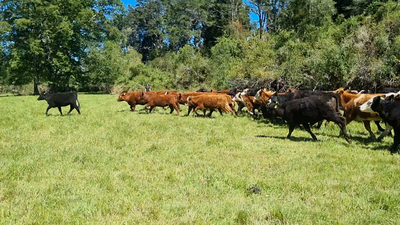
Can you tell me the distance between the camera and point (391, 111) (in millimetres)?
8102

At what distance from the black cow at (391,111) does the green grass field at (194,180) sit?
1.36ft

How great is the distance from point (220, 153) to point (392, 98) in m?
5.39

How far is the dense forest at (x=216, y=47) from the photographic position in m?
18.5

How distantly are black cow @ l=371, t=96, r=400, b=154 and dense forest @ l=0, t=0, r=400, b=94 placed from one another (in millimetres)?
9442

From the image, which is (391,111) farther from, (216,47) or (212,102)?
(216,47)

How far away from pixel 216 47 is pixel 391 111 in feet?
110

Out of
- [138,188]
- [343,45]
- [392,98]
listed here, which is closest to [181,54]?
[343,45]

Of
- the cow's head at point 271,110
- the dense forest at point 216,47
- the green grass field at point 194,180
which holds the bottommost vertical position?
the green grass field at point 194,180

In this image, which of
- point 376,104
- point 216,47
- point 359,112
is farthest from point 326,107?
point 216,47

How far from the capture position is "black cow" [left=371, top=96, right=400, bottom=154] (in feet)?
25.6

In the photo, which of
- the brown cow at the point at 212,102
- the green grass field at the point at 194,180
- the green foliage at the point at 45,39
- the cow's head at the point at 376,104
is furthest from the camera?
the green foliage at the point at 45,39

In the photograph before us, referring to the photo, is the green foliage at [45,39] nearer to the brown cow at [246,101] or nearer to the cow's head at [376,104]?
the brown cow at [246,101]

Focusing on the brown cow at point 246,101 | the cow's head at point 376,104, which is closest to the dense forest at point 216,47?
the brown cow at point 246,101

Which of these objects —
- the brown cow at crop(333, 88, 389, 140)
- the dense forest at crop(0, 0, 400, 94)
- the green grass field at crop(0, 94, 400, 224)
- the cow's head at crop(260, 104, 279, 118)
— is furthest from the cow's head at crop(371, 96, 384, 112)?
the dense forest at crop(0, 0, 400, 94)
